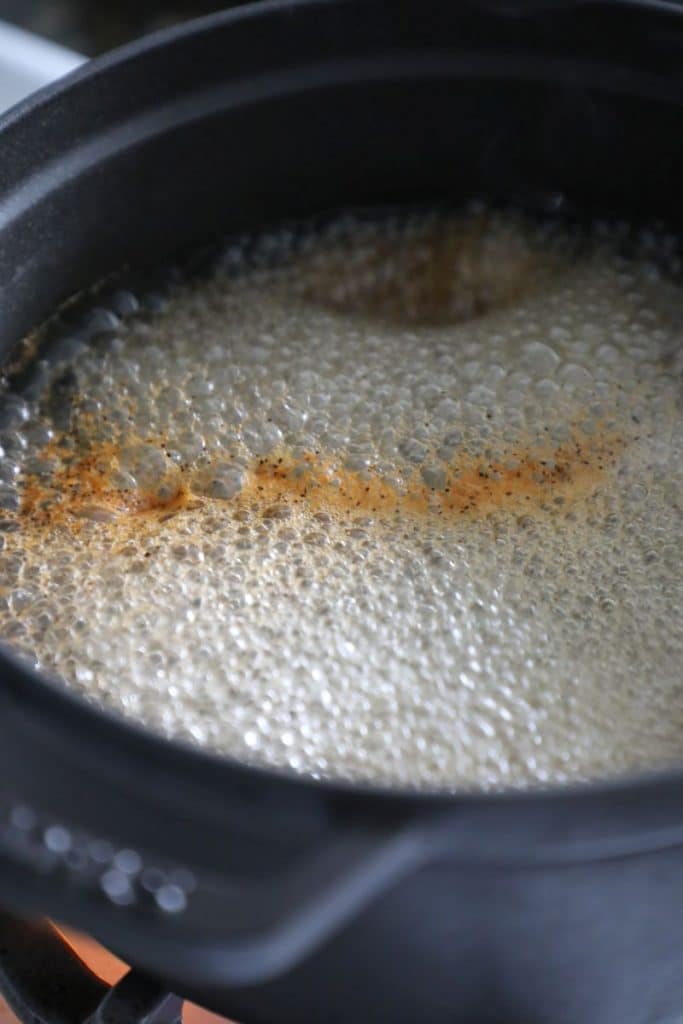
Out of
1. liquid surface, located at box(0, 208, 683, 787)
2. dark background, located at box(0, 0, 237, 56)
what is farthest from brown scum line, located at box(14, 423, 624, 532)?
dark background, located at box(0, 0, 237, 56)

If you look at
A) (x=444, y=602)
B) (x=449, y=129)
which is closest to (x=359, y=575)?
(x=444, y=602)

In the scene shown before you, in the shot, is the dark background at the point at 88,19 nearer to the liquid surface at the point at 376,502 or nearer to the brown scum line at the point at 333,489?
the liquid surface at the point at 376,502

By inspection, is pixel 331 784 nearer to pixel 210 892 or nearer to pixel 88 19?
pixel 210 892

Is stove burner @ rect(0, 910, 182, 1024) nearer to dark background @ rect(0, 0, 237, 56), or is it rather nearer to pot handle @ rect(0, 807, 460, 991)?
pot handle @ rect(0, 807, 460, 991)

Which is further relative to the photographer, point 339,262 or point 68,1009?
point 339,262

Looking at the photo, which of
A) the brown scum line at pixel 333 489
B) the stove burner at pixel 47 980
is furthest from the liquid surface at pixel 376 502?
the stove burner at pixel 47 980

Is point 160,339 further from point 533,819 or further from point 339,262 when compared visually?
point 533,819

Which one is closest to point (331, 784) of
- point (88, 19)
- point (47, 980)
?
point (47, 980)
